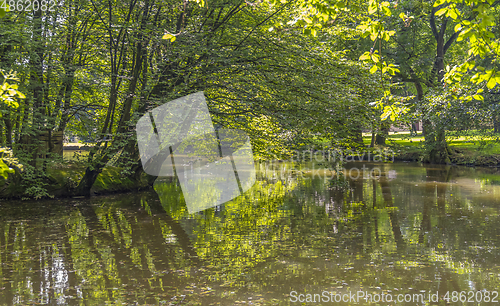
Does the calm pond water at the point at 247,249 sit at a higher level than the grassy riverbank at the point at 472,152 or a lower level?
lower

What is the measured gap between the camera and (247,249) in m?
8.28

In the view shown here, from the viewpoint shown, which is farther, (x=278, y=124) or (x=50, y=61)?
(x=50, y=61)

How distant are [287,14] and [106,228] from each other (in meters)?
8.13

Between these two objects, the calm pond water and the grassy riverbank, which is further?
the grassy riverbank

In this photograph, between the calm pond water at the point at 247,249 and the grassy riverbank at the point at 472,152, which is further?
the grassy riverbank at the point at 472,152

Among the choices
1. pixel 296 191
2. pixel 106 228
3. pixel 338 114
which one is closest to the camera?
pixel 106 228

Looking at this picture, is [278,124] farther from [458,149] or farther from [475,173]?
[458,149]

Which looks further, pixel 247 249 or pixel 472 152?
pixel 472 152

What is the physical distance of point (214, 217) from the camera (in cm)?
1173

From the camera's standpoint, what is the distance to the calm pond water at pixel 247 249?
6082mm

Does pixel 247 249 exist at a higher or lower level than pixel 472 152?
lower

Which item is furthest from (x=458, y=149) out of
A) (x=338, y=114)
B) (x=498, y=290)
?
(x=498, y=290)

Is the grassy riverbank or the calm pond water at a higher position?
the grassy riverbank

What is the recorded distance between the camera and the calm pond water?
20.0 feet
